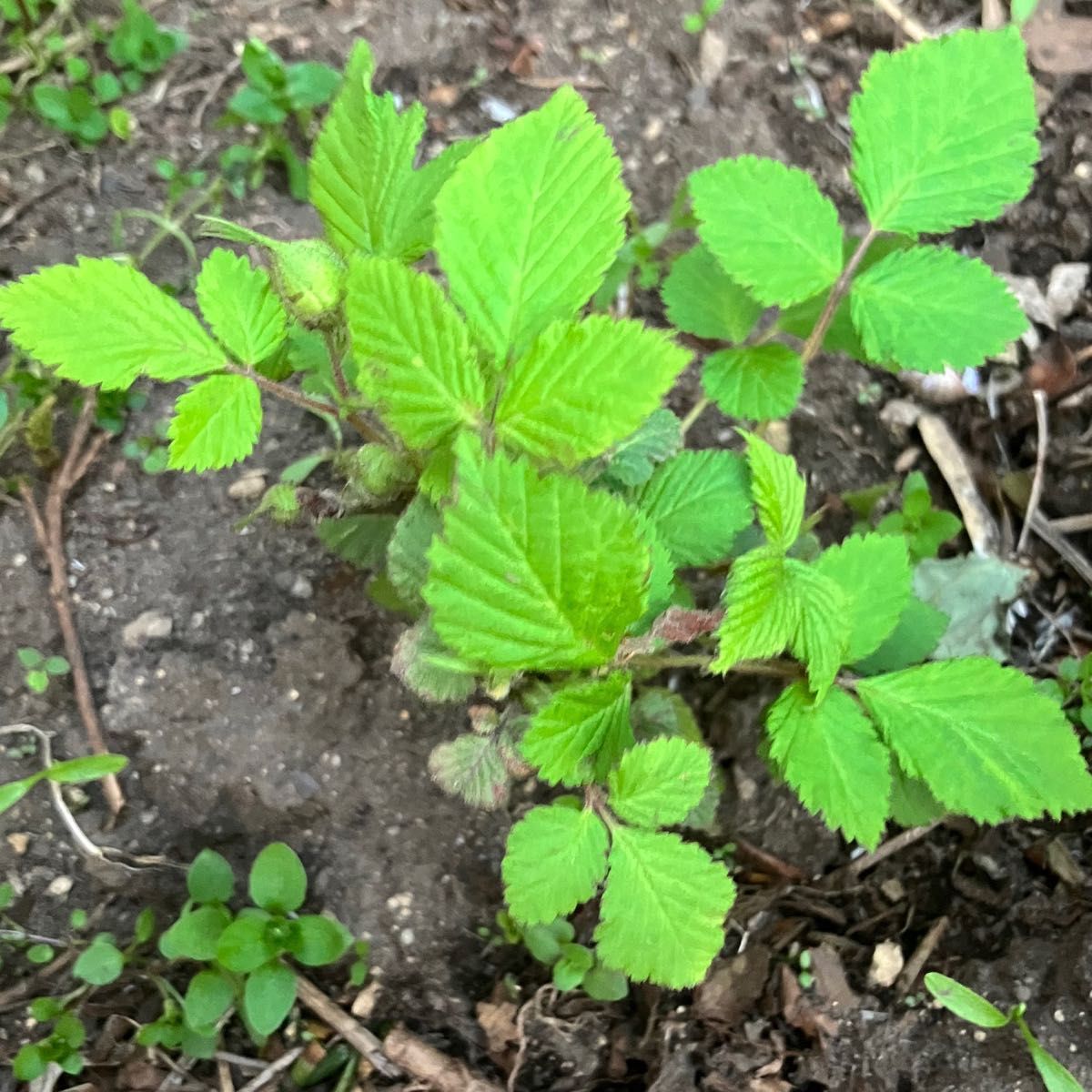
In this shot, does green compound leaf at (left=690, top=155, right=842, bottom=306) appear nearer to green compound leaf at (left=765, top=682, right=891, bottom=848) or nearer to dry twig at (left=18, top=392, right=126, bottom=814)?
green compound leaf at (left=765, top=682, right=891, bottom=848)

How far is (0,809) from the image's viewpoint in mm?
1416

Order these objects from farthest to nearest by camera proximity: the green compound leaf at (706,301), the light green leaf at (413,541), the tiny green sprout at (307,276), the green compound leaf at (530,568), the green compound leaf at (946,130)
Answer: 1. the green compound leaf at (706,301)
2. the green compound leaf at (946,130)
3. the light green leaf at (413,541)
4. the tiny green sprout at (307,276)
5. the green compound leaf at (530,568)

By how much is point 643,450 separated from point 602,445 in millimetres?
377

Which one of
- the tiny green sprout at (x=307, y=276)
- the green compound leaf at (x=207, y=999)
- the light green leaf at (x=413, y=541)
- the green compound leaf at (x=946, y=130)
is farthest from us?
the green compound leaf at (x=207, y=999)

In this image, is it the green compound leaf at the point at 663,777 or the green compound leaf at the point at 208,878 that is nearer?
the green compound leaf at the point at 663,777

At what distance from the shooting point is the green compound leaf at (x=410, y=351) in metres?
0.95

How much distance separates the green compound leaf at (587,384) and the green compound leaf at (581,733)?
28 cm

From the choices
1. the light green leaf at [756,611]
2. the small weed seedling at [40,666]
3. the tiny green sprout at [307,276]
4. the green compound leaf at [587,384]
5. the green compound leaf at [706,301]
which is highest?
the tiny green sprout at [307,276]

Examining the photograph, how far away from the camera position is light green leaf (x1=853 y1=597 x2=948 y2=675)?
1426 millimetres

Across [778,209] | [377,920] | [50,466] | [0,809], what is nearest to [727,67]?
[778,209]

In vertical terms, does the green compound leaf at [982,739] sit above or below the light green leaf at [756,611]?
below

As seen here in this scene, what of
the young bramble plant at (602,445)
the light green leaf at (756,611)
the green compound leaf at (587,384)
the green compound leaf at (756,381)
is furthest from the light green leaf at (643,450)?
the green compound leaf at (587,384)

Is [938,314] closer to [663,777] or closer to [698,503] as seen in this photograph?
[698,503]

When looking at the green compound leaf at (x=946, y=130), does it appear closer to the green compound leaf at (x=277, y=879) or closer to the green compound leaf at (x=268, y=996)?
the green compound leaf at (x=277, y=879)
